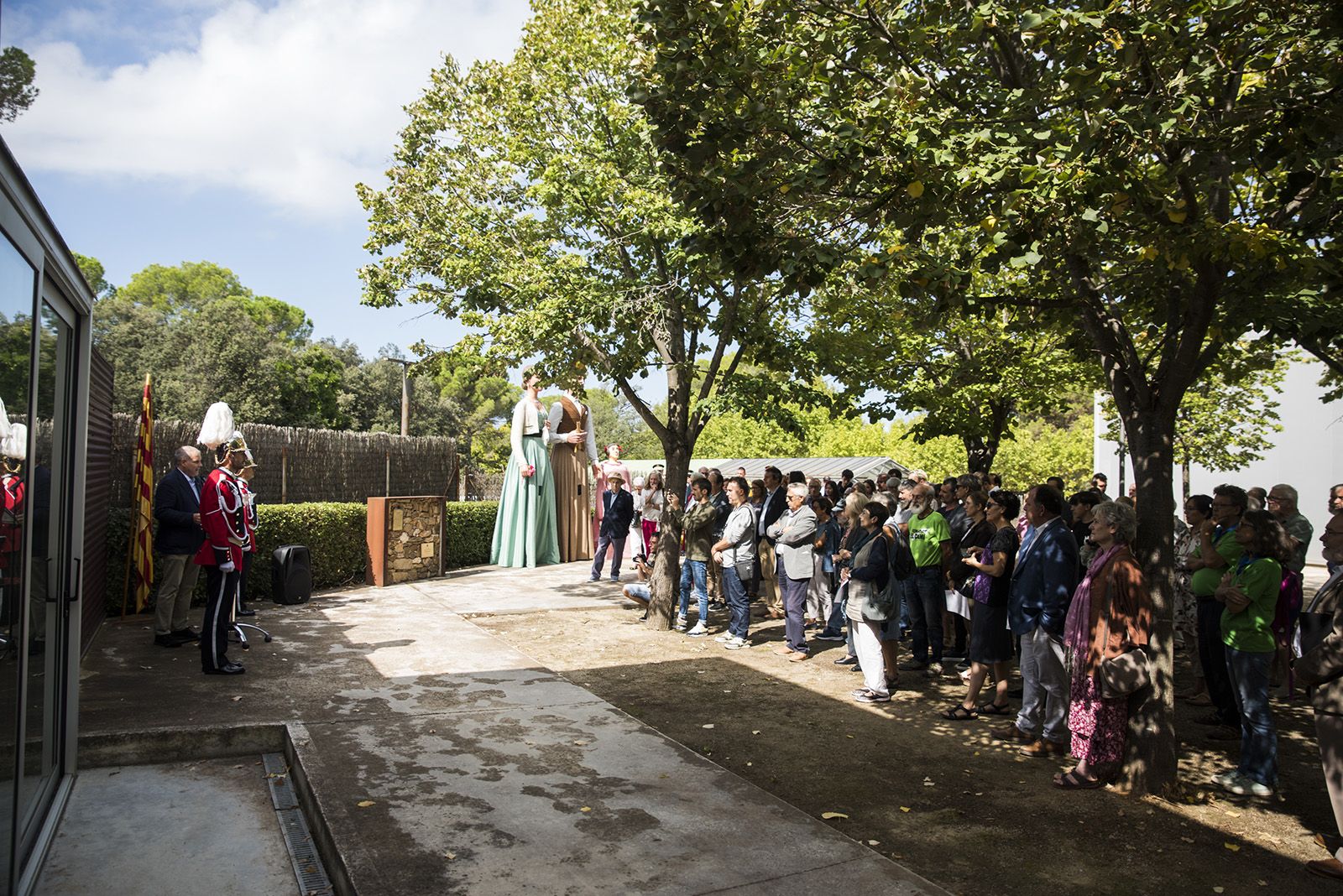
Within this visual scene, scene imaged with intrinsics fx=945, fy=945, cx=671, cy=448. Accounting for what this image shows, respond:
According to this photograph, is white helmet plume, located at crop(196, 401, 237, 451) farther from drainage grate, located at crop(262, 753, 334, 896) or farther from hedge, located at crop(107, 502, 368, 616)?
drainage grate, located at crop(262, 753, 334, 896)

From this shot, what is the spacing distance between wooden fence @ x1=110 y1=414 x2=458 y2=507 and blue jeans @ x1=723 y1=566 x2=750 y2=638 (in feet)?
21.7

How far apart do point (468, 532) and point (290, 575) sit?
18.7 ft

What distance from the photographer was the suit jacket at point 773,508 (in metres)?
12.0

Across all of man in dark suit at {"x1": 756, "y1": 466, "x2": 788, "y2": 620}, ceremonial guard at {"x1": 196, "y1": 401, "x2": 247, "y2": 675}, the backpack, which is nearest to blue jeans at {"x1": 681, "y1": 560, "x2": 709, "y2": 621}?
man in dark suit at {"x1": 756, "y1": 466, "x2": 788, "y2": 620}

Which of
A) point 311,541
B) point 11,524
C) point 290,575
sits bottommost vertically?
point 290,575

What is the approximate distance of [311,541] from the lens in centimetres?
1281

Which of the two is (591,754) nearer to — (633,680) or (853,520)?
(633,680)

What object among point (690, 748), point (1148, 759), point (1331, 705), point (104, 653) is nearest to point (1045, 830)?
point (1148, 759)

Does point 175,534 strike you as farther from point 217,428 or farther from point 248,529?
point 217,428

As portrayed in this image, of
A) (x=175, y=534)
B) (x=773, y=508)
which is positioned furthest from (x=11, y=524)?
(x=773, y=508)

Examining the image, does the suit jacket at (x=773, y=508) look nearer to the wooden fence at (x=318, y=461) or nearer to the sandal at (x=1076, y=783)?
the sandal at (x=1076, y=783)

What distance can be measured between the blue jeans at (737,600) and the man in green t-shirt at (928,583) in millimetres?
1756

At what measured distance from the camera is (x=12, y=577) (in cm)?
391

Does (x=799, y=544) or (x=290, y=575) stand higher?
(x=799, y=544)
